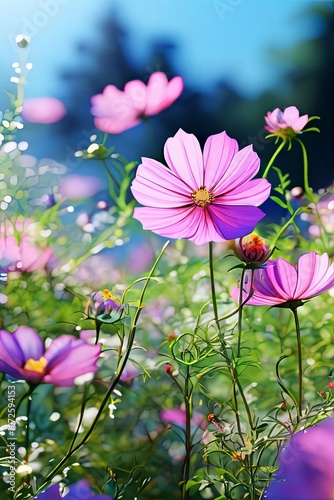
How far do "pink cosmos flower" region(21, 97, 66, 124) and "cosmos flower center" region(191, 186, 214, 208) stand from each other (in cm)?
21

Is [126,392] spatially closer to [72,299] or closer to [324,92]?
[72,299]

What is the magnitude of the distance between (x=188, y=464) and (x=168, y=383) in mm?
112

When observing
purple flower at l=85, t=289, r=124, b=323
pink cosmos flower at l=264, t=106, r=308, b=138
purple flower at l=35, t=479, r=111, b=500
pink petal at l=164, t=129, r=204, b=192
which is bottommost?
purple flower at l=35, t=479, r=111, b=500

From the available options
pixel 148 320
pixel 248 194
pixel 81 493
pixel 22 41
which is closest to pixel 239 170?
pixel 248 194

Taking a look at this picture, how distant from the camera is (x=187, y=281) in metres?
0.88

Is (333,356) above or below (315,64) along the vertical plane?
below

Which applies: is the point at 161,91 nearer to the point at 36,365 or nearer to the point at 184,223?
the point at 184,223

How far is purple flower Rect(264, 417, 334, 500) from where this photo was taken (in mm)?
741

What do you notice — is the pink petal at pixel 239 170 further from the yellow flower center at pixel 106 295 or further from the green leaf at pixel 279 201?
the yellow flower center at pixel 106 295

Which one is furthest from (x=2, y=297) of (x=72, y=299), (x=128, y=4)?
(x=128, y=4)

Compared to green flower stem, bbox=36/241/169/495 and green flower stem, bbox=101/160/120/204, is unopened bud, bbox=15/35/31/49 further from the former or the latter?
green flower stem, bbox=36/241/169/495

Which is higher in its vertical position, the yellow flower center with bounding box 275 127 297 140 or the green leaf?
the yellow flower center with bounding box 275 127 297 140

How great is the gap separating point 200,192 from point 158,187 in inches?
2.3

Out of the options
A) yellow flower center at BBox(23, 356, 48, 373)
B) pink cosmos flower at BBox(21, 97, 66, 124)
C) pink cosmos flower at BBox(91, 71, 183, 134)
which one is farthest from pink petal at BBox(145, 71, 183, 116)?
yellow flower center at BBox(23, 356, 48, 373)
